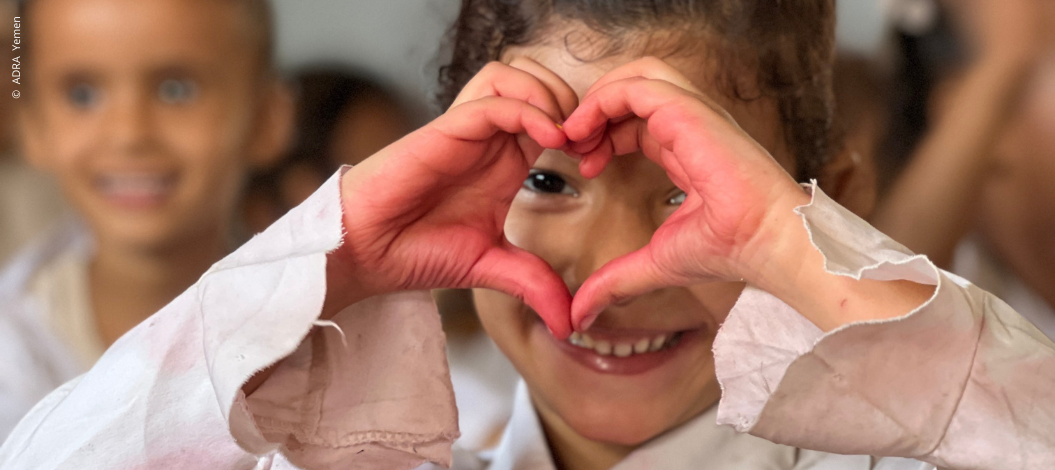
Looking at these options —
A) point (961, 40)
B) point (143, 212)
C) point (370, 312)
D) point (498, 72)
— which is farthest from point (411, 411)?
point (961, 40)

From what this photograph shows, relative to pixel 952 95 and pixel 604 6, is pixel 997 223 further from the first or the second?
pixel 604 6

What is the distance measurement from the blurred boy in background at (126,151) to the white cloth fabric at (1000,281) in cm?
69

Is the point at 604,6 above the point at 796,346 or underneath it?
above

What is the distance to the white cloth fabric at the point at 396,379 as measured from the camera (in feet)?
1.32

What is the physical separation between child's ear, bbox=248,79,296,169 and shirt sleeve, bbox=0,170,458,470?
39 cm

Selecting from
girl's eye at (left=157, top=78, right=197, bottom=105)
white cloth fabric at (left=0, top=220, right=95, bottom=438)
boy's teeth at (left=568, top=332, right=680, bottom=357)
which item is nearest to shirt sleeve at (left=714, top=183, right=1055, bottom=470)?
boy's teeth at (left=568, top=332, right=680, bottom=357)

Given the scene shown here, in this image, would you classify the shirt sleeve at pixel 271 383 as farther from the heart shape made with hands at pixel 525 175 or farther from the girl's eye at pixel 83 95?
the girl's eye at pixel 83 95

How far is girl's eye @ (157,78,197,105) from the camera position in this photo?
83 cm

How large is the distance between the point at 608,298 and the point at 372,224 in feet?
0.47

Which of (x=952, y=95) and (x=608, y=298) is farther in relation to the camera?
(x=952, y=95)

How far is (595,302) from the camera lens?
49 cm

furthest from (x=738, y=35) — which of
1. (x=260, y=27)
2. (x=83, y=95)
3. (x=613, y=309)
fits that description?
(x=83, y=95)

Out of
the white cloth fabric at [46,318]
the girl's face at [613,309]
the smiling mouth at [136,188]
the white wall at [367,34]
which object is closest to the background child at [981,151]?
the girl's face at [613,309]

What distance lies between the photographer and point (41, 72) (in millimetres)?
849
